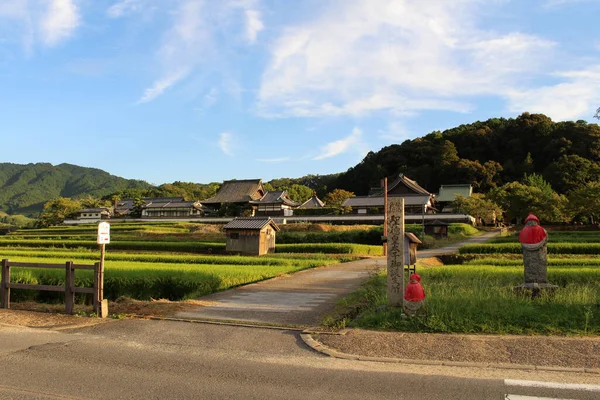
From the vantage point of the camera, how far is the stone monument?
9.20 metres

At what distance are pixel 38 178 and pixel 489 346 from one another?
206 meters

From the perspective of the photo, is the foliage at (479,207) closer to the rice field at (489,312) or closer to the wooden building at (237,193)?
the wooden building at (237,193)

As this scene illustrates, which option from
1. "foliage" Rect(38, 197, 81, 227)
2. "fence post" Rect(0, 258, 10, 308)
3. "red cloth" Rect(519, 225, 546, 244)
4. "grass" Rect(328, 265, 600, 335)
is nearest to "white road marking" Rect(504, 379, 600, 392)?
"grass" Rect(328, 265, 600, 335)

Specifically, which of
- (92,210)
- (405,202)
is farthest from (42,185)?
(405,202)

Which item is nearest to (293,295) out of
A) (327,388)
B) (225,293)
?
(225,293)

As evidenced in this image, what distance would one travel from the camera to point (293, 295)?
11.6 meters

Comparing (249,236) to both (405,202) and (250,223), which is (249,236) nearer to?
(250,223)

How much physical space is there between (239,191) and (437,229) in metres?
33.9

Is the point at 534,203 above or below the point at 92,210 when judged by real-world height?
above

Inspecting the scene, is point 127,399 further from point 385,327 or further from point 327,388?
point 385,327

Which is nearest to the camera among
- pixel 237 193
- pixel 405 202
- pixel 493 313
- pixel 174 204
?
pixel 493 313

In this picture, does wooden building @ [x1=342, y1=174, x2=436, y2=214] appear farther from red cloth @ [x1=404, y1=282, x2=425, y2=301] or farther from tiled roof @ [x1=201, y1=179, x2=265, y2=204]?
red cloth @ [x1=404, y1=282, x2=425, y2=301]

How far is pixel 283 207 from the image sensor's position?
6244 centimetres

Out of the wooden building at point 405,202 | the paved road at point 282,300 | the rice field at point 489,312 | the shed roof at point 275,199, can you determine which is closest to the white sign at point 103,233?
the paved road at point 282,300
